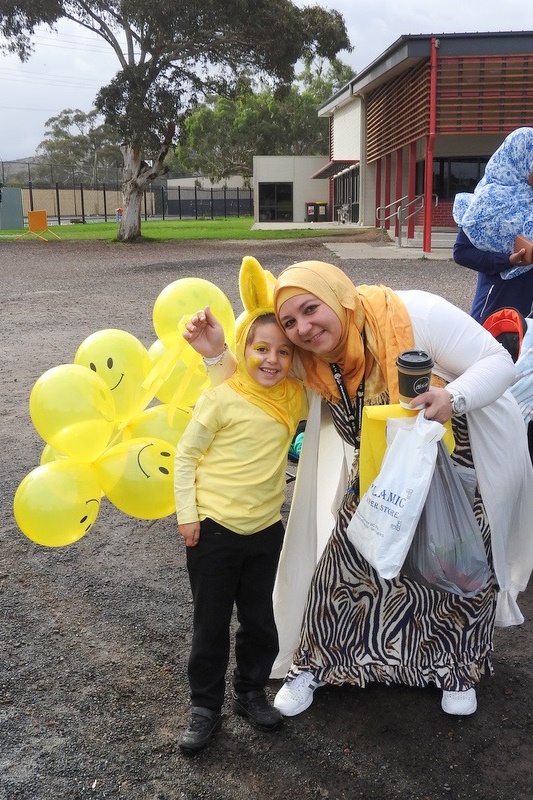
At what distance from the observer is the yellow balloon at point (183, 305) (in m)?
2.84

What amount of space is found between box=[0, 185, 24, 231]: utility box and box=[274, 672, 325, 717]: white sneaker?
3680cm

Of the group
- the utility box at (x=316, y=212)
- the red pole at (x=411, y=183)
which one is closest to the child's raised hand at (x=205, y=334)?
the red pole at (x=411, y=183)

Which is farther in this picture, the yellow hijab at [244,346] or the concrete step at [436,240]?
the concrete step at [436,240]

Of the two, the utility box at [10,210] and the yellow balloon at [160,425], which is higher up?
the utility box at [10,210]

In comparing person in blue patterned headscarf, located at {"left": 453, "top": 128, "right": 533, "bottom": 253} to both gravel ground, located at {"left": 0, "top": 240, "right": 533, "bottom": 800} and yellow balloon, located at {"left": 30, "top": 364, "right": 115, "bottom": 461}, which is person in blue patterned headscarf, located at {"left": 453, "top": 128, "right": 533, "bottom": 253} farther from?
yellow balloon, located at {"left": 30, "top": 364, "right": 115, "bottom": 461}

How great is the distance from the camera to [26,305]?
11859 mm

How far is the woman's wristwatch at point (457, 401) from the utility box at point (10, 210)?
37.1m

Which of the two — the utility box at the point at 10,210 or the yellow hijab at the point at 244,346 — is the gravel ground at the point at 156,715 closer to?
the yellow hijab at the point at 244,346

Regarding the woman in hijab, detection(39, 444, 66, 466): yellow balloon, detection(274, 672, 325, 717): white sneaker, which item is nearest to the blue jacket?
the woman in hijab

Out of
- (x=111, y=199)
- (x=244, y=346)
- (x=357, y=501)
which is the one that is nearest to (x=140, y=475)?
(x=244, y=346)

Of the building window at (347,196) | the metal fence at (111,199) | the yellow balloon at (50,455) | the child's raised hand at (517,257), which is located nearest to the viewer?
the yellow balloon at (50,455)

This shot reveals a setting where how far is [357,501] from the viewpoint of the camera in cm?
259

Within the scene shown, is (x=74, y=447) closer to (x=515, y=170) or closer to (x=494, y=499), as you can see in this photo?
(x=494, y=499)

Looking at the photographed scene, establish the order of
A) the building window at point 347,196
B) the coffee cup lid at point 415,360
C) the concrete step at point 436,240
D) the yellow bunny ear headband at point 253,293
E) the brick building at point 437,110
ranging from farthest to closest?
the building window at point 347,196 < the concrete step at point 436,240 < the brick building at point 437,110 < the yellow bunny ear headband at point 253,293 < the coffee cup lid at point 415,360
